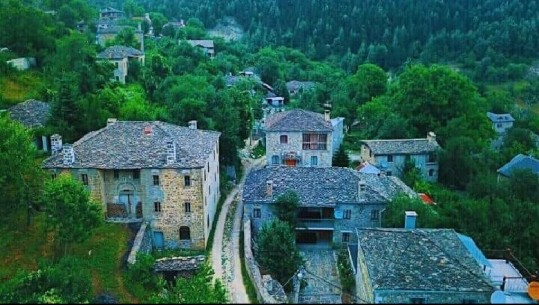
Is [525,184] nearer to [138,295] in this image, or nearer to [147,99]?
[138,295]

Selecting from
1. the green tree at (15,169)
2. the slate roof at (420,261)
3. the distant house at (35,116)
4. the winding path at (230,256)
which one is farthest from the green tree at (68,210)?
the slate roof at (420,261)

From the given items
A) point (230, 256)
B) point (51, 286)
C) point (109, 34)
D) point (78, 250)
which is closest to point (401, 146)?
point (230, 256)

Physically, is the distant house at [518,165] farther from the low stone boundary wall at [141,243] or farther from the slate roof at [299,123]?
the low stone boundary wall at [141,243]

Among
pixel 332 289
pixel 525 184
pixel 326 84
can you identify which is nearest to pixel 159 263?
pixel 332 289

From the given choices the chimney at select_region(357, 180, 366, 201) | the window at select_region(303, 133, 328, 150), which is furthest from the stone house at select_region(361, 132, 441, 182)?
the chimney at select_region(357, 180, 366, 201)

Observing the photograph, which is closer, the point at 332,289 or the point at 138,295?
the point at 138,295
